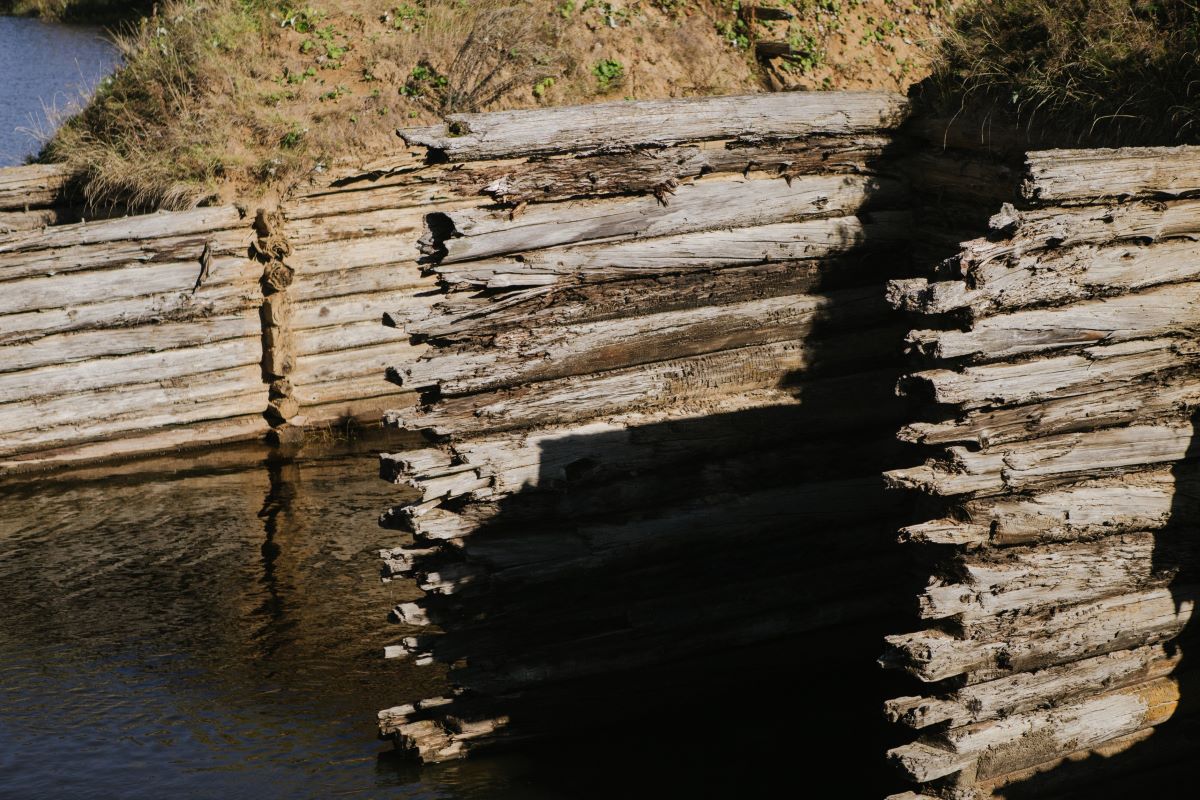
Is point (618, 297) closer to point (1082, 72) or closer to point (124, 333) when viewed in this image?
point (1082, 72)

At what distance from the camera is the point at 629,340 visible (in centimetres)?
586

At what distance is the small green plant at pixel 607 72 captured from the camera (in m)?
11.9

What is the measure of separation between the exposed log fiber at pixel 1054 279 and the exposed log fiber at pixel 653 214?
1.68 metres

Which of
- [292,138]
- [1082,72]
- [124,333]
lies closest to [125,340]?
[124,333]

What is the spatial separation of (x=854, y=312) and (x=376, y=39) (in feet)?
26.3

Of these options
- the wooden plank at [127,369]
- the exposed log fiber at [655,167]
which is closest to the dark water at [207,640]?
the wooden plank at [127,369]

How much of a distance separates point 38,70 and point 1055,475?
23.3 meters

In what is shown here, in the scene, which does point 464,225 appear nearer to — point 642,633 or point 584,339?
point 584,339

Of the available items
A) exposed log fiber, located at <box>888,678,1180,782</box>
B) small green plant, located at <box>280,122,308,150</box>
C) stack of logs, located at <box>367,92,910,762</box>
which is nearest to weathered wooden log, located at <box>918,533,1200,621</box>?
exposed log fiber, located at <box>888,678,1180,782</box>

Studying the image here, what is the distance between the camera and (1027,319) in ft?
14.8

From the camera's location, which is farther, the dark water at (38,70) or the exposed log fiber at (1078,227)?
the dark water at (38,70)

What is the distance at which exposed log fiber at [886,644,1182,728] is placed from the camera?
4590 mm

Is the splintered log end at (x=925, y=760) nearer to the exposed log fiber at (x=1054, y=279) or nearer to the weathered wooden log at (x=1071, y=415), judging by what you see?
the weathered wooden log at (x=1071, y=415)

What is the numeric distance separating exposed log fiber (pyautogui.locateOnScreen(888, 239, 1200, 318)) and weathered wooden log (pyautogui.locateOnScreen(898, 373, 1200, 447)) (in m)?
0.40
